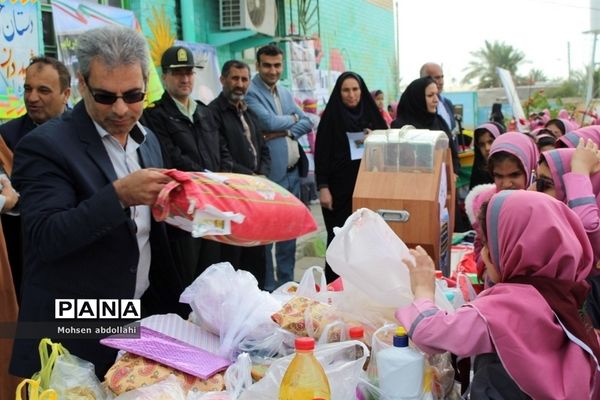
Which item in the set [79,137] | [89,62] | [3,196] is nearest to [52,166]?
[79,137]

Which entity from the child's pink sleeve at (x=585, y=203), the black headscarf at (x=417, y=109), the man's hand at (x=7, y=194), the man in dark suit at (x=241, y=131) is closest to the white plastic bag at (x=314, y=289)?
the child's pink sleeve at (x=585, y=203)

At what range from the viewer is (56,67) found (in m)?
3.58

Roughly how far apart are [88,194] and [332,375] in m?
0.90

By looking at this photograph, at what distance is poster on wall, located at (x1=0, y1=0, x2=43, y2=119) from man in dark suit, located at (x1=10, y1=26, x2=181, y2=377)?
11.2ft

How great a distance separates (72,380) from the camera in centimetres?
182

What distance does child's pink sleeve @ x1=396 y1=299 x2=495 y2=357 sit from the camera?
1697 millimetres

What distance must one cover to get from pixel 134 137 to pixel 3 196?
3.31ft

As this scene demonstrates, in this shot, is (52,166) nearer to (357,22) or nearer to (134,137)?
(134,137)

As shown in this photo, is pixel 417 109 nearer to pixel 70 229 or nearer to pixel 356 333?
pixel 356 333

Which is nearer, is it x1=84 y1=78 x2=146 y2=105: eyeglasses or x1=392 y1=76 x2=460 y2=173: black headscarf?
x1=84 y1=78 x2=146 y2=105: eyeglasses

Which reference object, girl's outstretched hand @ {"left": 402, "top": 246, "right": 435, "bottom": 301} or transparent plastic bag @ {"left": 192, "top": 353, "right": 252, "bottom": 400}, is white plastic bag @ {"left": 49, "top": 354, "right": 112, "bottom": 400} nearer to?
transparent plastic bag @ {"left": 192, "top": 353, "right": 252, "bottom": 400}

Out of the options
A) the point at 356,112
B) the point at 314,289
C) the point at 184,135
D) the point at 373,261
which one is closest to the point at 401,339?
the point at 373,261

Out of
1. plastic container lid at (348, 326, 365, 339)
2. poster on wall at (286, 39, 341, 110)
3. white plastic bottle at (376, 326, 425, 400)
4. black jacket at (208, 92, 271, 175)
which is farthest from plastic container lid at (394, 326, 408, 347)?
poster on wall at (286, 39, 341, 110)

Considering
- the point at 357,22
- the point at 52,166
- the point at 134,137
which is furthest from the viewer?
the point at 357,22
